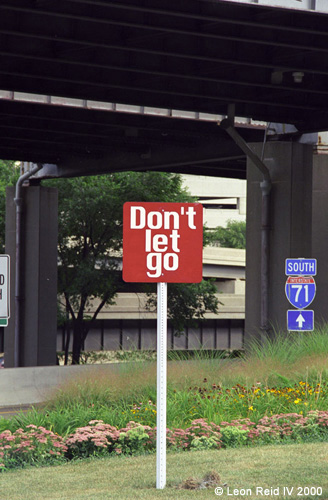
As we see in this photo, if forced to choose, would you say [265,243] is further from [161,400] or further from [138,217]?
[161,400]

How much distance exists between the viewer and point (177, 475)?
9.15 m

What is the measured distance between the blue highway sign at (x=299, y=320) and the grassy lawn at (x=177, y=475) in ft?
33.5

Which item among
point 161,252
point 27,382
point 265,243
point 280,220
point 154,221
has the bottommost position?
point 27,382

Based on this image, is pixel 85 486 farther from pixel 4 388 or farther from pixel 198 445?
pixel 4 388

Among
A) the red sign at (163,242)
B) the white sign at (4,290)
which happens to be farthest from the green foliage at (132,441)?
the red sign at (163,242)

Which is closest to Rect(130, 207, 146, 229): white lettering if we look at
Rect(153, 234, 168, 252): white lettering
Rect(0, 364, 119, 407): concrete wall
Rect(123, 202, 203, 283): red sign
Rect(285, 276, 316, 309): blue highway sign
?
Rect(123, 202, 203, 283): red sign

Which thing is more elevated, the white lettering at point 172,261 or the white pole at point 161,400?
the white lettering at point 172,261

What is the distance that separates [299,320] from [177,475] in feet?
41.0

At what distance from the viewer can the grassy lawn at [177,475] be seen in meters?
8.35

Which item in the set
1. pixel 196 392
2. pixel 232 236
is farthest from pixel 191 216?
pixel 232 236

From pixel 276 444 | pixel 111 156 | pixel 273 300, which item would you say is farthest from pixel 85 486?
pixel 111 156

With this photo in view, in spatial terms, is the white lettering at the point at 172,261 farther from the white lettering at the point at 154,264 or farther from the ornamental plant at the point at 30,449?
the ornamental plant at the point at 30,449

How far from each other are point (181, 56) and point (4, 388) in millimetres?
8772

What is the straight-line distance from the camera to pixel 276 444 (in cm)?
1141
